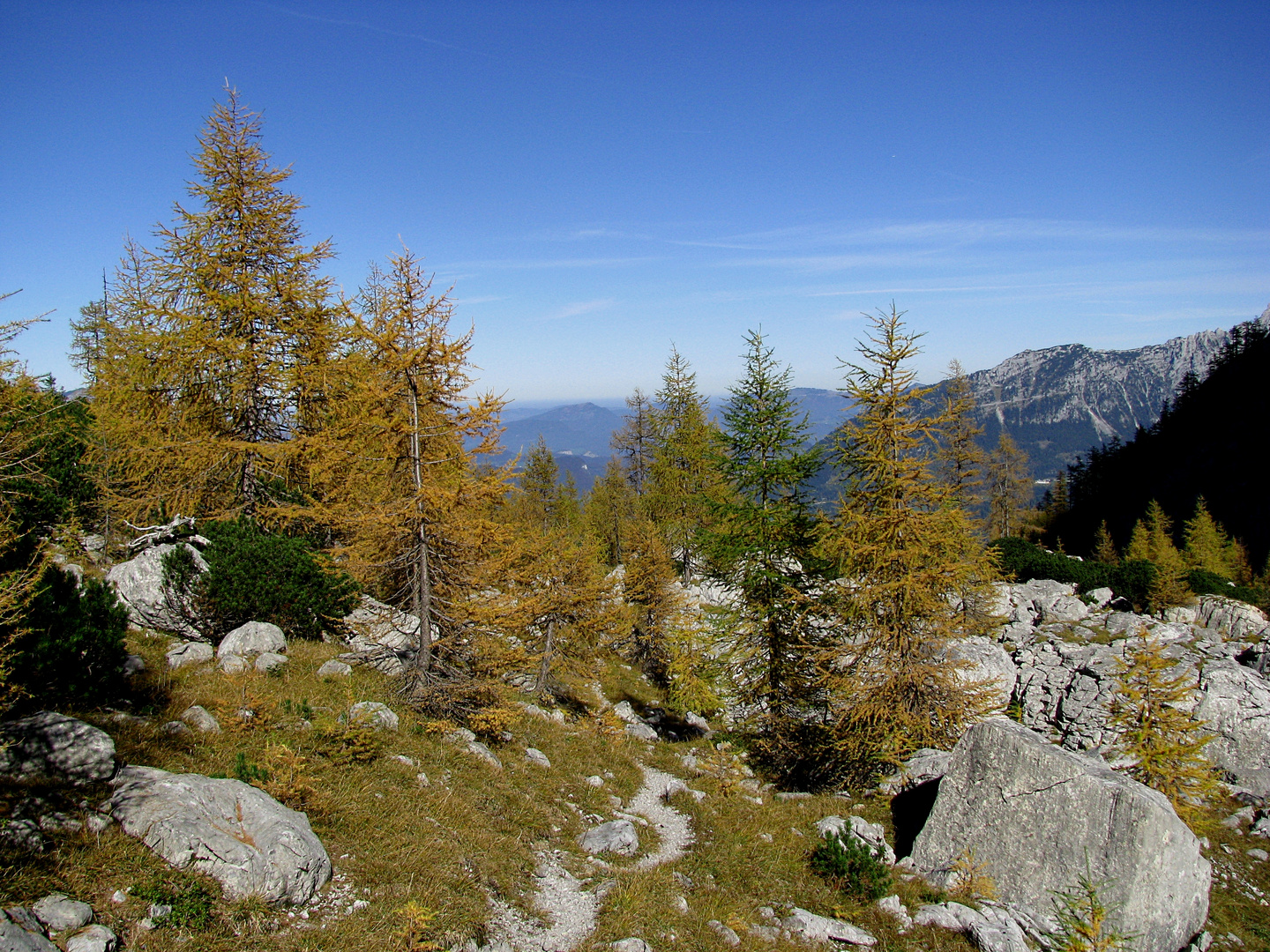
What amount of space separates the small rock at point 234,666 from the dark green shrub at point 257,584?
1.71m

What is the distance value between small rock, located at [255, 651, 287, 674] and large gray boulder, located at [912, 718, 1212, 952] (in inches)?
494

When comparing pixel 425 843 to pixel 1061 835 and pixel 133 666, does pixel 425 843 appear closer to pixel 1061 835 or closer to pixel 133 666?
pixel 133 666

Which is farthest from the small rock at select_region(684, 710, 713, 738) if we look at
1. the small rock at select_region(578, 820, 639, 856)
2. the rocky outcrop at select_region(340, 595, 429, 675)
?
the small rock at select_region(578, 820, 639, 856)

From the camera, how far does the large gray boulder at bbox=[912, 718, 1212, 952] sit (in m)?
8.65

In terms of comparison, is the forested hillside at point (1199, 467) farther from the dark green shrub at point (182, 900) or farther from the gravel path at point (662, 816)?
the dark green shrub at point (182, 900)

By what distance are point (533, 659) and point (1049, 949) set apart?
10.1 metres

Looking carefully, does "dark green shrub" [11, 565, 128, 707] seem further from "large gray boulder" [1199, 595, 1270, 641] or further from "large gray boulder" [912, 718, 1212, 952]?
"large gray boulder" [1199, 595, 1270, 641]

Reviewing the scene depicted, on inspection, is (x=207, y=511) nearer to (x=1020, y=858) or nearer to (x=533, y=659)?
(x=533, y=659)

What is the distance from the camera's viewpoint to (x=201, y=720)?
334 inches

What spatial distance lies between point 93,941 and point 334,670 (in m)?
8.20

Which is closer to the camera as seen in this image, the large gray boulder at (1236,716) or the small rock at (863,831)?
the small rock at (863,831)

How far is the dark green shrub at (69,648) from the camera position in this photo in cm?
781

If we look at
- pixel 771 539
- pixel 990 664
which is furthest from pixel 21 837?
pixel 990 664

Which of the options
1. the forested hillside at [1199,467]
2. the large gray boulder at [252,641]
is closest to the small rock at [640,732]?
the large gray boulder at [252,641]
